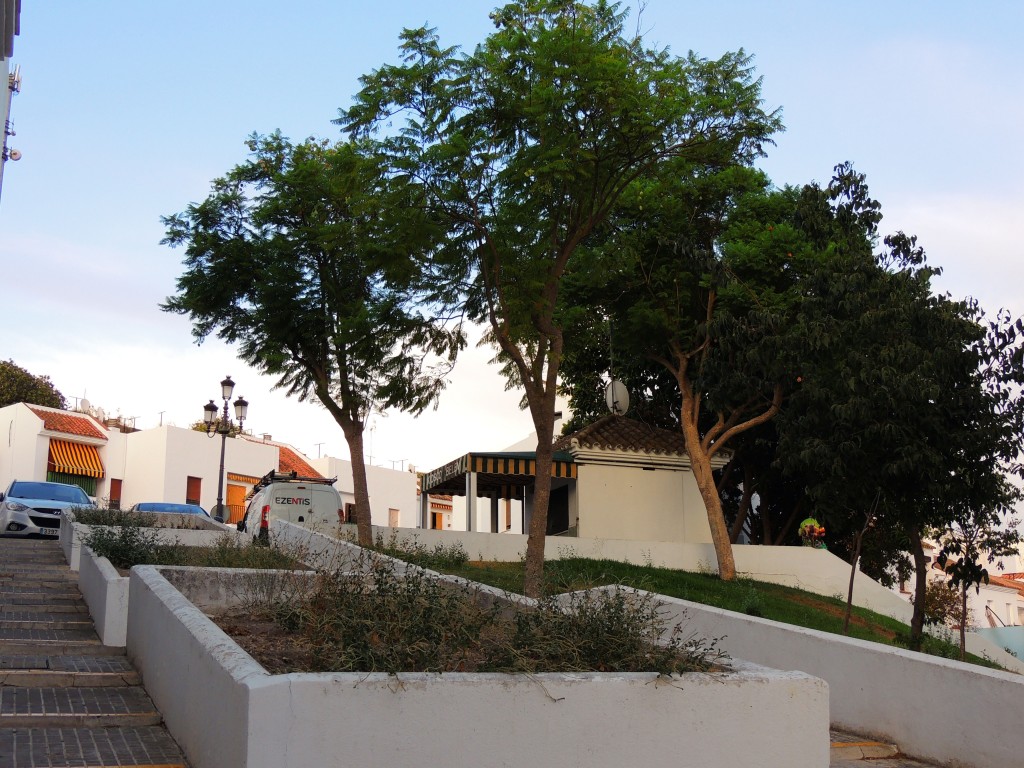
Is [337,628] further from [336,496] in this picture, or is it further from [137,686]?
[336,496]

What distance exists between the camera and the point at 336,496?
77.2 ft

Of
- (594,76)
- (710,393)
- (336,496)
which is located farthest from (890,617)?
(594,76)

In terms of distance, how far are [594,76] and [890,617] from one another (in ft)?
53.1

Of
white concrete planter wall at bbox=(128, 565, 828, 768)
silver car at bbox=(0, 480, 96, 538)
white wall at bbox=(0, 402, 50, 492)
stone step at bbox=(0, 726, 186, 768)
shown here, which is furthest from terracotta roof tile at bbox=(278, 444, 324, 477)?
white concrete planter wall at bbox=(128, 565, 828, 768)

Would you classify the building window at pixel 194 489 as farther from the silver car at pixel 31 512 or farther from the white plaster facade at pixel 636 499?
the white plaster facade at pixel 636 499

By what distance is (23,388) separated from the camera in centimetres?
5422

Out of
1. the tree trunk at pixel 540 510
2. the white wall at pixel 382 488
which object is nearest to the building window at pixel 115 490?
the white wall at pixel 382 488

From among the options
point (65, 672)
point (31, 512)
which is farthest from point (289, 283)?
point (65, 672)

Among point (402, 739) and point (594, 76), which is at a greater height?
point (594, 76)

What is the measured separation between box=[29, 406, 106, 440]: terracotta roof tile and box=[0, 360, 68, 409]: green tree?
358 inches

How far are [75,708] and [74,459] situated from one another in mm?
40945

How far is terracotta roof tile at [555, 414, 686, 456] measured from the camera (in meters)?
26.3

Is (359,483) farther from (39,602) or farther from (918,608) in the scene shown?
(918,608)

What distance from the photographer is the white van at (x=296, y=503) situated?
73.2 ft
